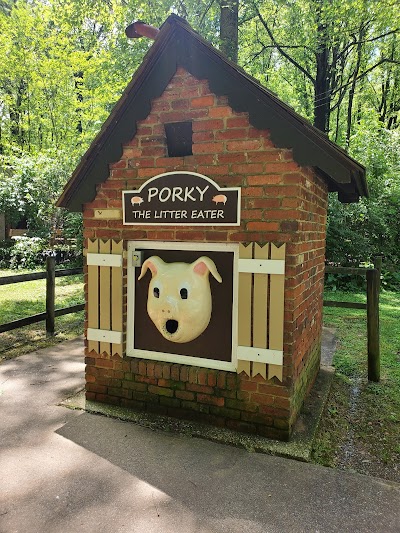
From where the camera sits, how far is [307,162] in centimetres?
319

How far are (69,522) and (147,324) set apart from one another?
5.95 ft

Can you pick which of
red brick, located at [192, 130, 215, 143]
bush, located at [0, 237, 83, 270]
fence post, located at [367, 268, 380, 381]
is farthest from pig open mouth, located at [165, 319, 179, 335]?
bush, located at [0, 237, 83, 270]

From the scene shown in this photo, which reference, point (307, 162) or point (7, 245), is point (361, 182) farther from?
point (7, 245)

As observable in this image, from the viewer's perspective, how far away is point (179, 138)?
380 centimetres

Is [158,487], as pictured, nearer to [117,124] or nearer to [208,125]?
[208,125]

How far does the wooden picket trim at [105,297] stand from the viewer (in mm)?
3902

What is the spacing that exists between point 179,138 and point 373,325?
132 inches

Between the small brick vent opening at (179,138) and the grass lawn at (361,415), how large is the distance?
2.99 meters

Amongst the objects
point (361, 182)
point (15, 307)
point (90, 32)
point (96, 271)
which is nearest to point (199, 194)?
point (96, 271)

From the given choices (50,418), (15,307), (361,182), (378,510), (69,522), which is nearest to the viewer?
(69,522)

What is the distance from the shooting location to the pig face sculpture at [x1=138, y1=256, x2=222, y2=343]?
3.54m

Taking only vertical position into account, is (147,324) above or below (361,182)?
below

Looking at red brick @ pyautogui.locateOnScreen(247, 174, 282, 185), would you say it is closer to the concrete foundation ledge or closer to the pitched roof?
the pitched roof

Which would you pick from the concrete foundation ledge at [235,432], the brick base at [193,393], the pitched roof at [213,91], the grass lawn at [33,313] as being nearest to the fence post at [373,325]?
the concrete foundation ledge at [235,432]
